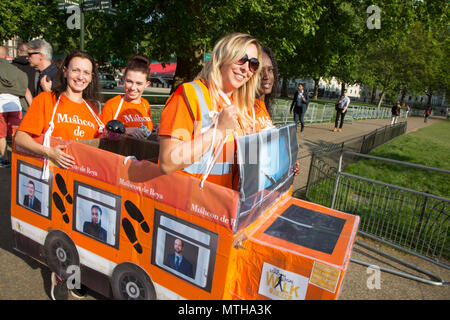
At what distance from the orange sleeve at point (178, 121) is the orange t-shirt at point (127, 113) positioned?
1.78 meters

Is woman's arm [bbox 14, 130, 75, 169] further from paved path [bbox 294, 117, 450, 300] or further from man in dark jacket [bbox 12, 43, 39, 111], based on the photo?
man in dark jacket [bbox 12, 43, 39, 111]

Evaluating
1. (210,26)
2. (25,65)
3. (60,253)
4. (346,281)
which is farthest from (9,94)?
(210,26)

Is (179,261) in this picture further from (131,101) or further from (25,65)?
(25,65)

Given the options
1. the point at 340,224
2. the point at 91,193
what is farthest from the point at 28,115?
the point at 340,224

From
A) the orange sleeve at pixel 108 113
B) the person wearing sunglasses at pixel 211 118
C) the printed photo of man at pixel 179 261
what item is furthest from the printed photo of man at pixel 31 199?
the person wearing sunglasses at pixel 211 118

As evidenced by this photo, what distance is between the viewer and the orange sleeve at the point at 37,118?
7.41 ft

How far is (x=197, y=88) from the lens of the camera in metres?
1.70

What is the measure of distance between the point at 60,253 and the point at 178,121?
155cm

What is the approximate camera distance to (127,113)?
3.30m

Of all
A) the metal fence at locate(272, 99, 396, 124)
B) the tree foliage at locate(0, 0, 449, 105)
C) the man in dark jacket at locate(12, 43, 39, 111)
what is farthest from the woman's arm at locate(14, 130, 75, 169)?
the metal fence at locate(272, 99, 396, 124)

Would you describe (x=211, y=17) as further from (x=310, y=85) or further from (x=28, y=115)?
(x=310, y=85)

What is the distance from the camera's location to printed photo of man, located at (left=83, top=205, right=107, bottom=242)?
2.09m

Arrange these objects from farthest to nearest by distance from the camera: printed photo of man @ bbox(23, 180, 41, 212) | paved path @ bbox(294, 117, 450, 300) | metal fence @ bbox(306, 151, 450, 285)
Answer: metal fence @ bbox(306, 151, 450, 285) → paved path @ bbox(294, 117, 450, 300) → printed photo of man @ bbox(23, 180, 41, 212)

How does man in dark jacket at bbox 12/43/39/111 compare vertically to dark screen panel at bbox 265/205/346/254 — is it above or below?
above
